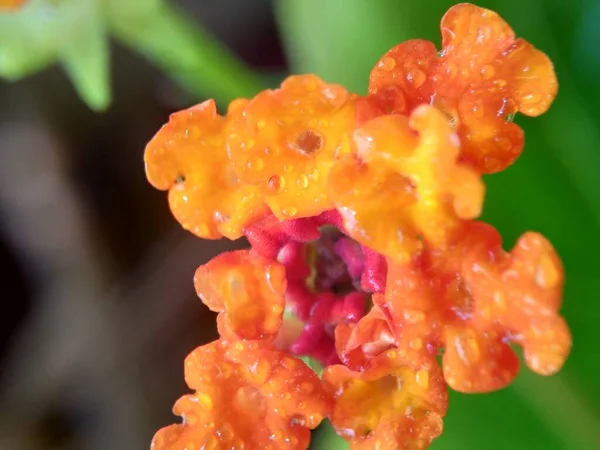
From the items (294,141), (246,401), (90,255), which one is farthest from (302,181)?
(90,255)

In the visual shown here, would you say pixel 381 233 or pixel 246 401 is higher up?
pixel 381 233

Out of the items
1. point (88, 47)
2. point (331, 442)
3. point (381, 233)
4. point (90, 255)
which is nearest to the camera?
point (381, 233)

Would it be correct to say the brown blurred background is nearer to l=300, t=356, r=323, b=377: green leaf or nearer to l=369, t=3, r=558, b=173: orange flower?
l=300, t=356, r=323, b=377: green leaf

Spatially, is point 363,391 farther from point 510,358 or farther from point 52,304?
point 52,304

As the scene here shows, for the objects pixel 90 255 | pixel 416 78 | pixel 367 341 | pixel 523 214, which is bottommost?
pixel 90 255

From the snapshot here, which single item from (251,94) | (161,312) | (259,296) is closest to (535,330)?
(259,296)

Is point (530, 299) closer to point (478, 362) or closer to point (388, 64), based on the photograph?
point (478, 362)

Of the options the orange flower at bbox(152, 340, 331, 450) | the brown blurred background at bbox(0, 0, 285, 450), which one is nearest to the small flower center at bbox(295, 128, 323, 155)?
the orange flower at bbox(152, 340, 331, 450)
